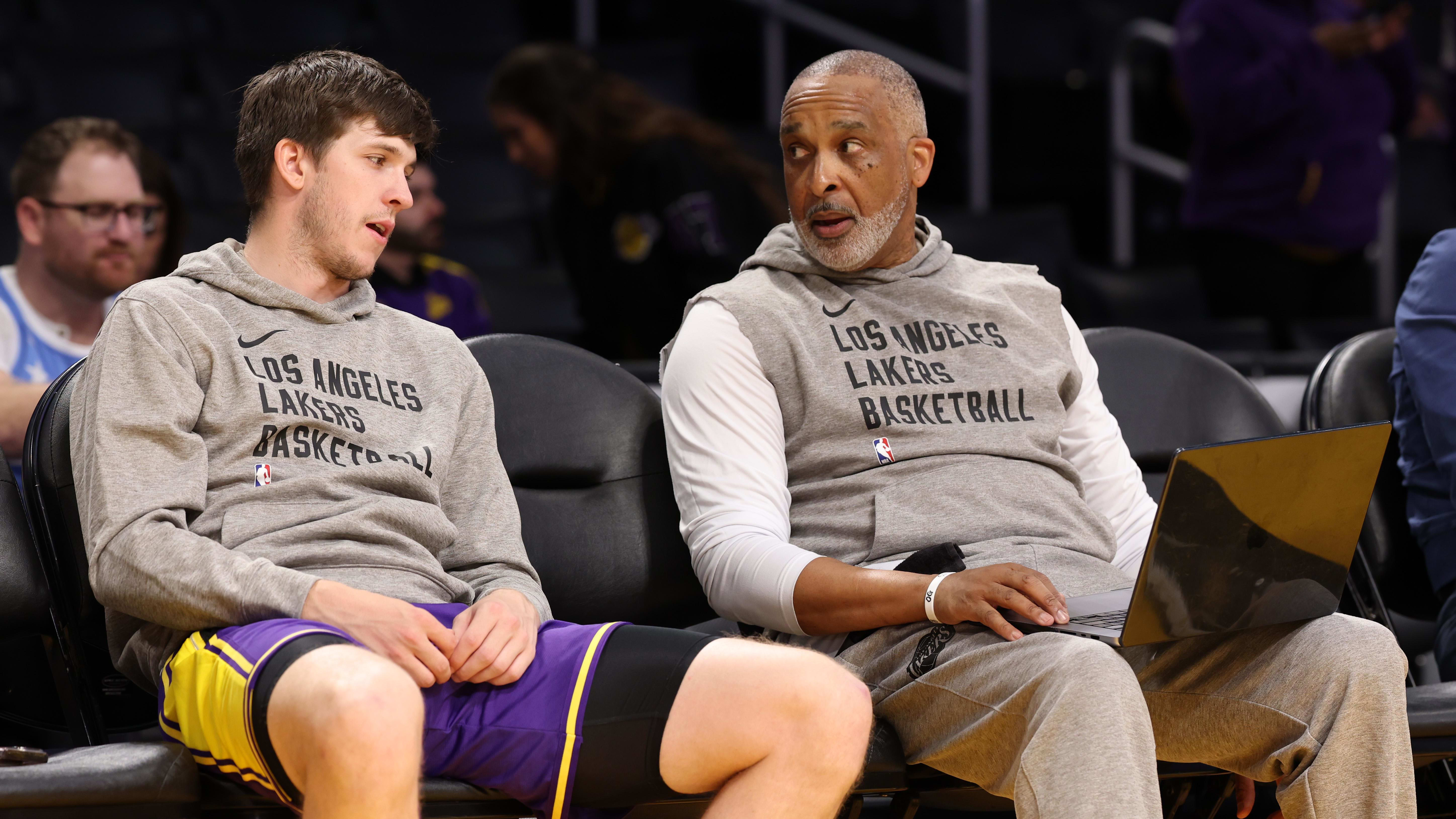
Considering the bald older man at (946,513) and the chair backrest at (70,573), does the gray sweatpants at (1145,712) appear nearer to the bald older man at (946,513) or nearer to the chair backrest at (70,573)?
the bald older man at (946,513)

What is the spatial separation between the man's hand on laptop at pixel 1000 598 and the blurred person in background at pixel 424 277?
1813mm

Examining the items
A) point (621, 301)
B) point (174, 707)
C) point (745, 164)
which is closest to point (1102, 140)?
point (745, 164)

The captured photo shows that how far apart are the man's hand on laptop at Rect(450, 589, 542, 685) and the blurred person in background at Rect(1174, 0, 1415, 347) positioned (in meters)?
2.88

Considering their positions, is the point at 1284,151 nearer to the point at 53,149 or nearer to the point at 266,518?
the point at 53,149

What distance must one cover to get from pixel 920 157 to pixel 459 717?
1138 mm

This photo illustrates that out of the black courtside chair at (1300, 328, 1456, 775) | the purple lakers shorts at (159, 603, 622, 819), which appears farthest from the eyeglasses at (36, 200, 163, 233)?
the black courtside chair at (1300, 328, 1456, 775)

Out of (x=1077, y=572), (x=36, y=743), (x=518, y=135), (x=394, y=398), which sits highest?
(x=518, y=135)

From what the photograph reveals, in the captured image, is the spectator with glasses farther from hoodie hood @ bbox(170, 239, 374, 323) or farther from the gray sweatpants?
the gray sweatpants

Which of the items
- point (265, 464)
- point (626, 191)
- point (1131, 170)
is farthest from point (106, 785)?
point (1131, 170)

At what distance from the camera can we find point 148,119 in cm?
434

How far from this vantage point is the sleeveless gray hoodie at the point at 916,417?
6.66 ft

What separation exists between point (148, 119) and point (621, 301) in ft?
5.49

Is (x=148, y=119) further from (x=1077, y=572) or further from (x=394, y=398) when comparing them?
(x=1077, y=572)

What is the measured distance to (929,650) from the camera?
72.2 inches
